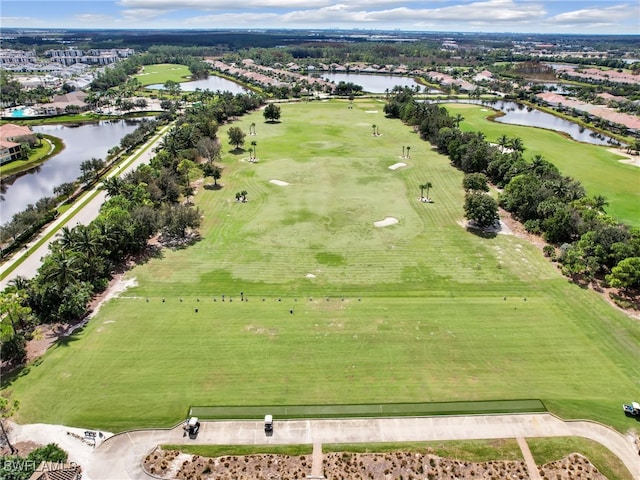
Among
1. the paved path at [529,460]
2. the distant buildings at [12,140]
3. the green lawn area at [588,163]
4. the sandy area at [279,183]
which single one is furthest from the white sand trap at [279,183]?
the distant buildings at [12,140]

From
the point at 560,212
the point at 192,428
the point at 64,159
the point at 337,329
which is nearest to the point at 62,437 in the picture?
the point at 192,428

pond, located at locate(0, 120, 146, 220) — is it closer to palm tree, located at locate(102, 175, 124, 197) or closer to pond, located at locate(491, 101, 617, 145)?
palm tree, located at locate(102, 175, 124, 197)

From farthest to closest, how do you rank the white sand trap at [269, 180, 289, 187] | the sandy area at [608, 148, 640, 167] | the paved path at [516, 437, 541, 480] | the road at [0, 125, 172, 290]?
the sandy area at [608, 148, 640, 167] < the white sand trap at [269, 180, 289, 187] < the road at [0, 125, 172, 290] < the paved path at [516, 437, 541, 480]

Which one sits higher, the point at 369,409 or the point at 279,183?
the point at 279,183

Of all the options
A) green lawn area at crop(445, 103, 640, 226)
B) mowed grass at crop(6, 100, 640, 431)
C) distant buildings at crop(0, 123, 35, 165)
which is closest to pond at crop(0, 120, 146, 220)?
distant buildings at crop(0, 123, 35, 165)

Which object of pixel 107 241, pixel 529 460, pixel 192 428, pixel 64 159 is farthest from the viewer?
pixel 64 159

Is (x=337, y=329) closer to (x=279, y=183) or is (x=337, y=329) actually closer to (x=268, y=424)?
(x=268, y=424)
